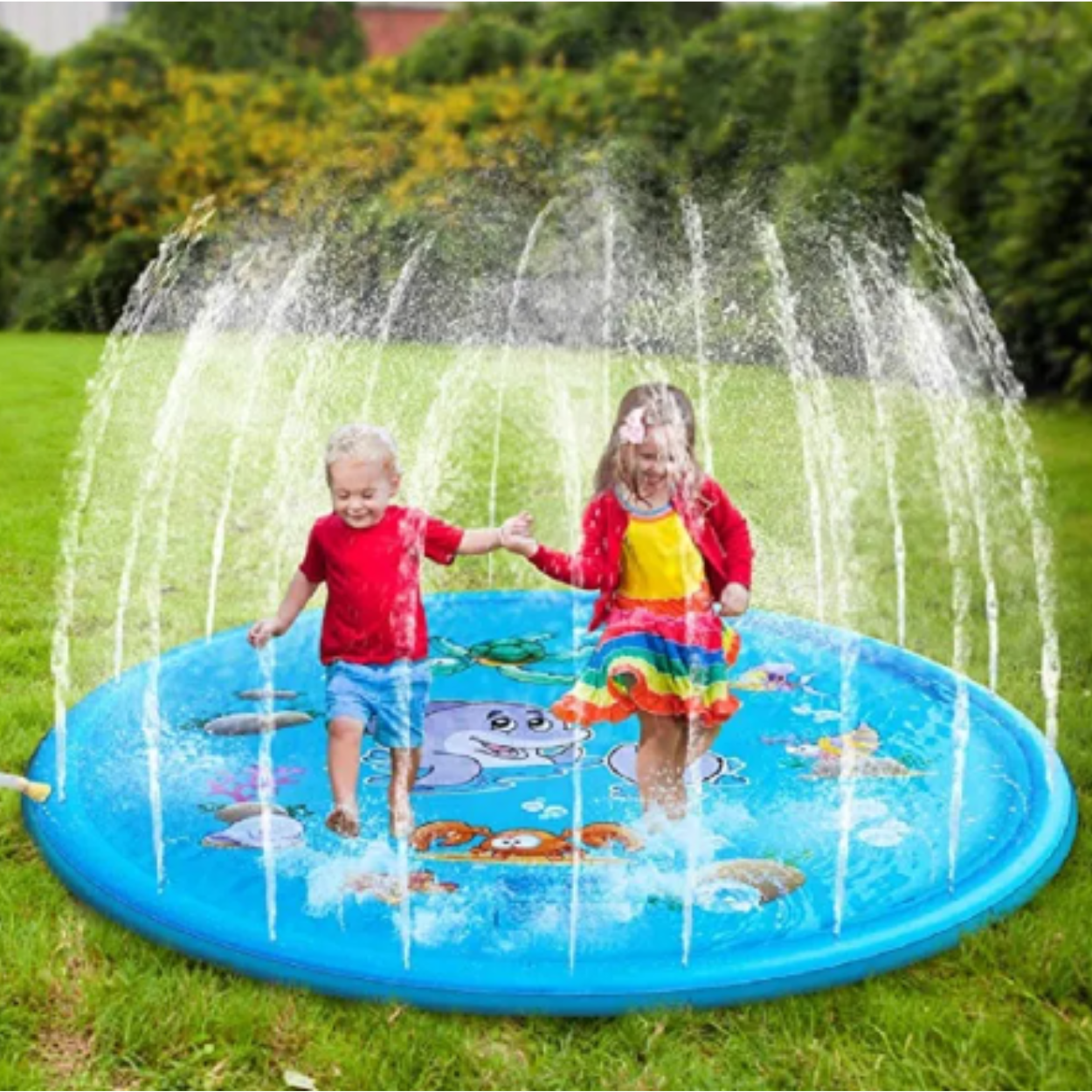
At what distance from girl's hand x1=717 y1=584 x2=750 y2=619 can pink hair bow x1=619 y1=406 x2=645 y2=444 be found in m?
0.46

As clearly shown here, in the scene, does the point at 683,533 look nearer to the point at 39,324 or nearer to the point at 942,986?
the point at 942,986

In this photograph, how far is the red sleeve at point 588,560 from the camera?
402 cm

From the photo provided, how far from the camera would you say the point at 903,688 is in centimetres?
514

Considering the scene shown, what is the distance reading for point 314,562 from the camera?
13.1 ft

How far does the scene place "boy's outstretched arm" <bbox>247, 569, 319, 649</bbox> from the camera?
3863 millimetres

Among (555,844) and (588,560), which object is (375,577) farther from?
(555,844)

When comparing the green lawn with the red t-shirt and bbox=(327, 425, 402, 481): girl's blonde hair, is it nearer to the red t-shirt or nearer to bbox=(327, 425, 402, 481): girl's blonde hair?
the red t-shirt

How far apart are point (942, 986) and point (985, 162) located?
10172 mm

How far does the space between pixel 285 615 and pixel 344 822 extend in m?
0.55

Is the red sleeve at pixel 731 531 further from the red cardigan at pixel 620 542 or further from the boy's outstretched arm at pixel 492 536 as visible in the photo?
the boy's outstretched arm at pixel 492 536

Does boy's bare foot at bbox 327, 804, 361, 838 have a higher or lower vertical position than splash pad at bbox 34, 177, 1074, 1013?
higher

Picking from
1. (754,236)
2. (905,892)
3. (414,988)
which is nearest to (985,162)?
(754,236)

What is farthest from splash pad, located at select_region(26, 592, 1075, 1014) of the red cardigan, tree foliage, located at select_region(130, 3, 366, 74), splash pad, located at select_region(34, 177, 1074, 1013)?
tree foliage, located at select_region(130, 3, 366, 74)

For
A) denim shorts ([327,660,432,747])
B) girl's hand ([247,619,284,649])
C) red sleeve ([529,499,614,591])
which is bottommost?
denim shorts ([327,660,432,747])
